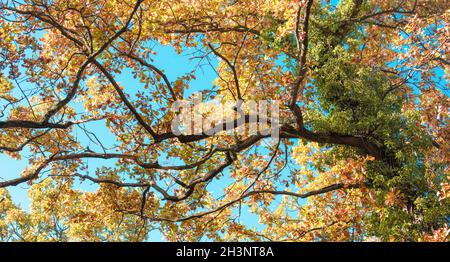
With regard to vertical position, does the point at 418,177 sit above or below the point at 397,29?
below

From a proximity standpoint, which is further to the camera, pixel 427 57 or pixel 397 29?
pixel 397 29

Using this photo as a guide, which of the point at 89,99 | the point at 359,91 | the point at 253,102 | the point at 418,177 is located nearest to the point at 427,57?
the point at 359,91

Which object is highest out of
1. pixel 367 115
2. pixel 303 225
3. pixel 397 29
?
pixel 397 29

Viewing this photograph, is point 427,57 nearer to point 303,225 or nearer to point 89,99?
point 303,225

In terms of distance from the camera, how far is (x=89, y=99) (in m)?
8.87

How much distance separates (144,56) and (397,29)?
20.8 feet
